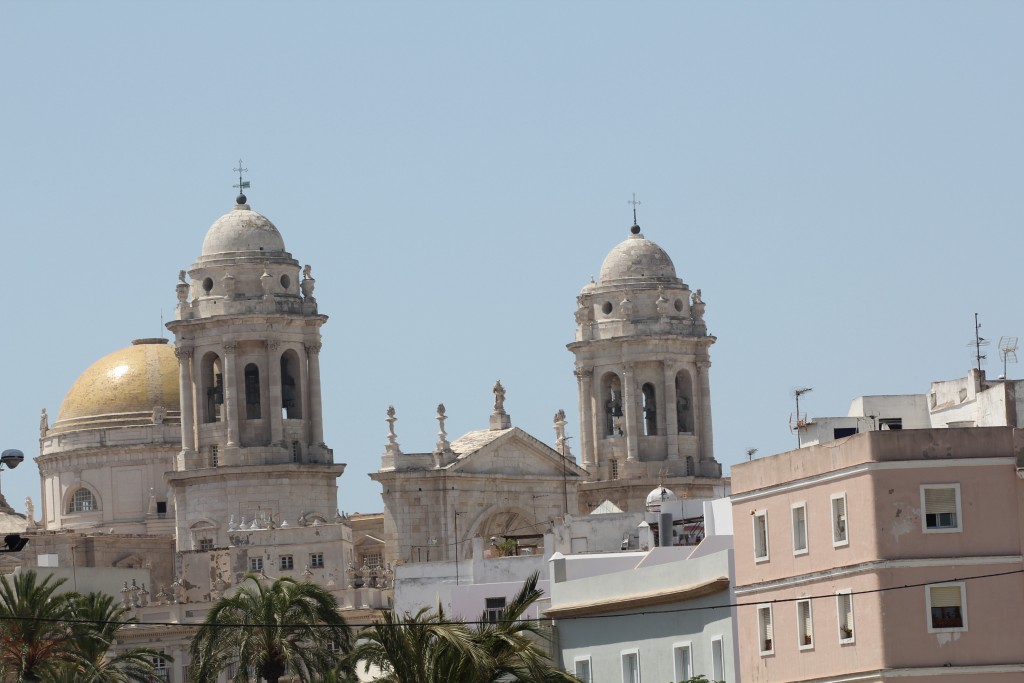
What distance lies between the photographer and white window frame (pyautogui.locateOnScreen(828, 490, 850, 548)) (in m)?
63.3

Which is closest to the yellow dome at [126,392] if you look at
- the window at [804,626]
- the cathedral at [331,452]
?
the cathedral at [331,452]

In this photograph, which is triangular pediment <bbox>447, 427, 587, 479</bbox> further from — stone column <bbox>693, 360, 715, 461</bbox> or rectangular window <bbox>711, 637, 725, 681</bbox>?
rectangular window <bbox>711, 637, 725, 681</bbox>

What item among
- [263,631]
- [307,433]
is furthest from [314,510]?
[263,631]

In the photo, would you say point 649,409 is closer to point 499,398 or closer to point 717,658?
point 499,398

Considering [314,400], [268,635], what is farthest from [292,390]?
[268,635]

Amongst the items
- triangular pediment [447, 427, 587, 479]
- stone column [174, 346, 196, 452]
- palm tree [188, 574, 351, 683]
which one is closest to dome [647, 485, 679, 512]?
palm tree [188, 574, 351, 683]

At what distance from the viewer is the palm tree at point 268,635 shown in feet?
271

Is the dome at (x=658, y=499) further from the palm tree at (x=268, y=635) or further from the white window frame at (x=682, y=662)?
the white window frame at (x=682, y=662)

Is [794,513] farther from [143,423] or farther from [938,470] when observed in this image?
[143,423]

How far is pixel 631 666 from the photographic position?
72.7m

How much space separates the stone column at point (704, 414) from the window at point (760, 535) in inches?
2766

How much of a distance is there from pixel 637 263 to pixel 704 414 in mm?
7316

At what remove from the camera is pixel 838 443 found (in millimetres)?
63844

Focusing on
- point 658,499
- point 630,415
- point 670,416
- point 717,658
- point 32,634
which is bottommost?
point 717,658
